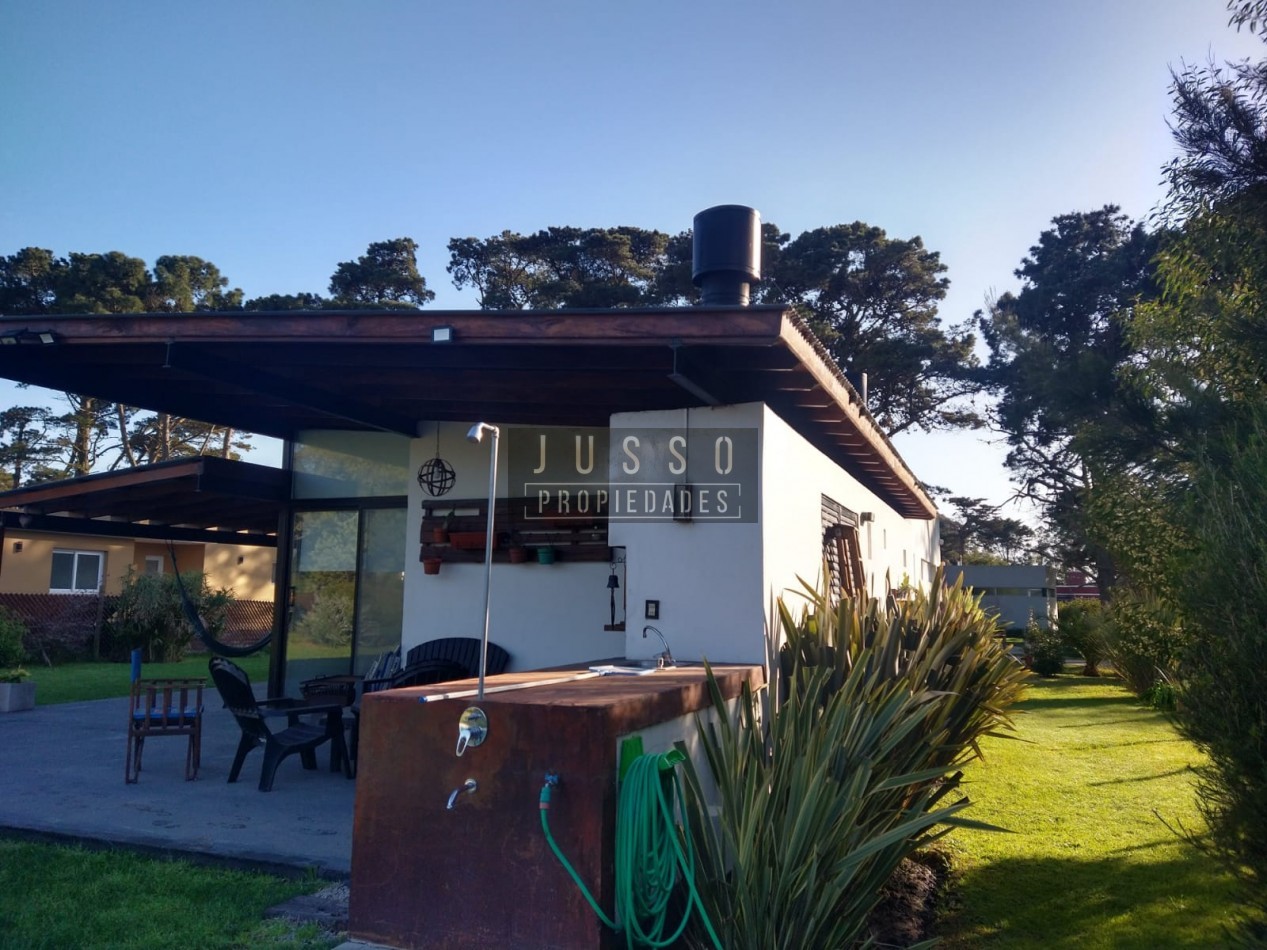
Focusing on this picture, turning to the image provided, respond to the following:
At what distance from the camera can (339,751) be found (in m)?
7.35

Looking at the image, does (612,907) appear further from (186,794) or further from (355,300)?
(355,300)

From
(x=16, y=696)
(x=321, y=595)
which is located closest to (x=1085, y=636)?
(x=321, y=595)

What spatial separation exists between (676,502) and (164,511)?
771 centimetres

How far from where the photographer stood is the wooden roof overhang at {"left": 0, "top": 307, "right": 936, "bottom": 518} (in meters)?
5.13

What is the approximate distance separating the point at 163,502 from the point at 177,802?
537cm

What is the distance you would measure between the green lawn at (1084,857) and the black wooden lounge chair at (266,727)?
435cm

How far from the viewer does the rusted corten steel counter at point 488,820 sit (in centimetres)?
363

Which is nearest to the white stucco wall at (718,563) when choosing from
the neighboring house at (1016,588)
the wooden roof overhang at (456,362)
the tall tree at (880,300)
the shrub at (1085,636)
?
the wooden roof overhang at (456,362)

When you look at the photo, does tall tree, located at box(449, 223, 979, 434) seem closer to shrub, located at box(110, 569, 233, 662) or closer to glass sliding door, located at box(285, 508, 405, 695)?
shrub, located at box(110, 569, 233, 662)

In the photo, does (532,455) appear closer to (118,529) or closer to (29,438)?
(118,529)

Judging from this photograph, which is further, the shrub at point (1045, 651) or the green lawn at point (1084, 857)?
the shrub at point (1045, 651)

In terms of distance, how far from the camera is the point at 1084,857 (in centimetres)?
588

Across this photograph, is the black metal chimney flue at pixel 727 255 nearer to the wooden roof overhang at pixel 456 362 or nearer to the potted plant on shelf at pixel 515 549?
the wooden roof overhang at pixel 456 362

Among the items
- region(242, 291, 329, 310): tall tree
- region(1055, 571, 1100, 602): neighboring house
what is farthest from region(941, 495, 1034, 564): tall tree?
region(242, 291, 329, 310): tall tree
